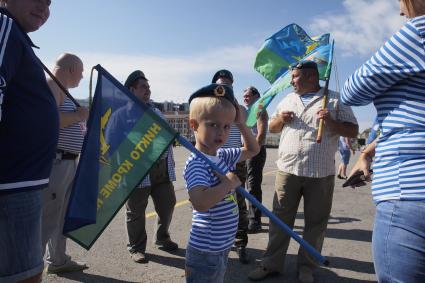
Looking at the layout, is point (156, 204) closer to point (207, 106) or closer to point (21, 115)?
point (207, 106)

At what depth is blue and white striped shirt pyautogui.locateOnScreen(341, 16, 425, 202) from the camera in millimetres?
1624

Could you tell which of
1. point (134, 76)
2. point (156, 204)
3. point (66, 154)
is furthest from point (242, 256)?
point (134, 76)

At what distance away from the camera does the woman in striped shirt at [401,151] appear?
1605 mm

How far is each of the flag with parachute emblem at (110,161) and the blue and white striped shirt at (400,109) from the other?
3.62ft

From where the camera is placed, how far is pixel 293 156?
382cm

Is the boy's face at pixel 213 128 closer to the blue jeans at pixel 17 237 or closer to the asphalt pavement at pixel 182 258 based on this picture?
the blue jeans at pixel 17 237

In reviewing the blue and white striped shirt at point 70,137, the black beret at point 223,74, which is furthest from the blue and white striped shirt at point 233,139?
the blue and white striped shirt at point 70,137

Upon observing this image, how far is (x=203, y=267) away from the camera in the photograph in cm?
222

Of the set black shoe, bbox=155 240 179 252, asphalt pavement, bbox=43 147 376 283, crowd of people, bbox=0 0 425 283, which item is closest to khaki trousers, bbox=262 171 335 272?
asphalt pavement, bbox=43 147 376 283

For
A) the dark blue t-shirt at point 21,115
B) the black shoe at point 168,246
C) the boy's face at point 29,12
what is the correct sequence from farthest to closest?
the black shoe at point 168,246 → the boy's face at point 29,12 → the dark blue t-shirt at point 21,115

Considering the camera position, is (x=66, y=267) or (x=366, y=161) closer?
(x=366, y=161)

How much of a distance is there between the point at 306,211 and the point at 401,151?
2271 mm

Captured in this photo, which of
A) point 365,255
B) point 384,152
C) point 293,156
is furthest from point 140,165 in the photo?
point 365,255

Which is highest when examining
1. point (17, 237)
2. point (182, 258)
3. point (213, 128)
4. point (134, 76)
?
point (134, 76)
